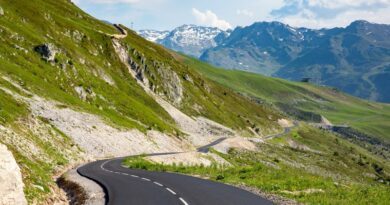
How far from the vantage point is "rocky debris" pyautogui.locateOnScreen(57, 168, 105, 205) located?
27141 millimetres

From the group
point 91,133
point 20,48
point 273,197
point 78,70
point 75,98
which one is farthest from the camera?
point 78,70

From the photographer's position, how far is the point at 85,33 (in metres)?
135

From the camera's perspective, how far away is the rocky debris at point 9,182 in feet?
63.2

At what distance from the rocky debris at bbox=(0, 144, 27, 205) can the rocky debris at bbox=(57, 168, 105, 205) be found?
6.29 m

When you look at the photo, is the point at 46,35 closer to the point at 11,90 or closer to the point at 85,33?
the point at 85,33

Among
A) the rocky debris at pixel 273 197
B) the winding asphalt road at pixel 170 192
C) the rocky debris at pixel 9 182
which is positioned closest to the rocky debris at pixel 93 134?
the winding asphalt road at pixel 170 192

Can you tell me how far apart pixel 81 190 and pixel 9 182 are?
37.2 feet

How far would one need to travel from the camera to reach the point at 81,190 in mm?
30750

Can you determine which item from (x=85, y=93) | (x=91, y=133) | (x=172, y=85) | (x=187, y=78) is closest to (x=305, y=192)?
(x=91, y=133)

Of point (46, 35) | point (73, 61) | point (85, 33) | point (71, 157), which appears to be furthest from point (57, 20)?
point (71, 157)

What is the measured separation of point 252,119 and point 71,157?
150m

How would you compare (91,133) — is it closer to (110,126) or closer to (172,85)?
(110,126)

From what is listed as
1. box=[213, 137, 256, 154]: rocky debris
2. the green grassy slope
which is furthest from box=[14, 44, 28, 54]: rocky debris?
box=[213, 137, 256, 154]: rocky debris

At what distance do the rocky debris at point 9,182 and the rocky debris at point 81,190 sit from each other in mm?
6294
